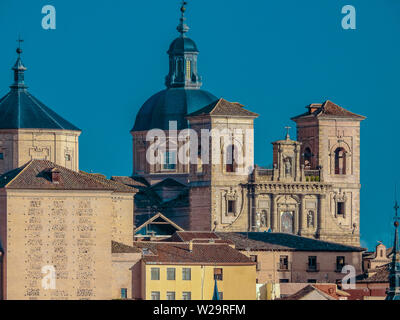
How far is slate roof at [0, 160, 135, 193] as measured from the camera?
13388 cm

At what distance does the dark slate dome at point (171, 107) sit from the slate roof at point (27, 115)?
8.92 m

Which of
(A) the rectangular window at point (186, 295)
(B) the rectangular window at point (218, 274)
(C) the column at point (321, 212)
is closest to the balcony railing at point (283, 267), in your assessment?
(B) the rectangular window at point (218, 274)

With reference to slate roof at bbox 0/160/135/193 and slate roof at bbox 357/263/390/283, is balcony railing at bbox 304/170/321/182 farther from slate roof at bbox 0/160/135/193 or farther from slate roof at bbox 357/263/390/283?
slate roof at bbox 0/160/135/193

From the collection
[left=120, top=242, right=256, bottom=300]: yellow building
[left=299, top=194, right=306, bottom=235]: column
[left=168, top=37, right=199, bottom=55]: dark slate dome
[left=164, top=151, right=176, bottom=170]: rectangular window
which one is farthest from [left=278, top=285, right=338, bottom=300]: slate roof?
[left=168, top=37, right=199, bottom=55]: dark slate dome

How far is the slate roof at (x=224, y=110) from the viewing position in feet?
516

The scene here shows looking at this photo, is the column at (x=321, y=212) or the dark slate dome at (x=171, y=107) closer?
the column at (x=321, y=212)

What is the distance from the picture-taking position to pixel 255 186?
15875 centimetres

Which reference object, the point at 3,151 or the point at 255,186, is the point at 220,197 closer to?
the point at 255,186

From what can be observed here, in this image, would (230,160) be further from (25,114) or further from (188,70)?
(25,114)

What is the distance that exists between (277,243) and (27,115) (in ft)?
61.6

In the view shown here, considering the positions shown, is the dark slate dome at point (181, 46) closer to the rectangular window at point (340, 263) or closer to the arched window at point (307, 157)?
the arched window at point (307, 157)

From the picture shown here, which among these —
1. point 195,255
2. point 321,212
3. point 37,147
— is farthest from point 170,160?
point 195,255

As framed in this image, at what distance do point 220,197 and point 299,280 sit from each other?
12.4 metres

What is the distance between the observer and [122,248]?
448 feet
